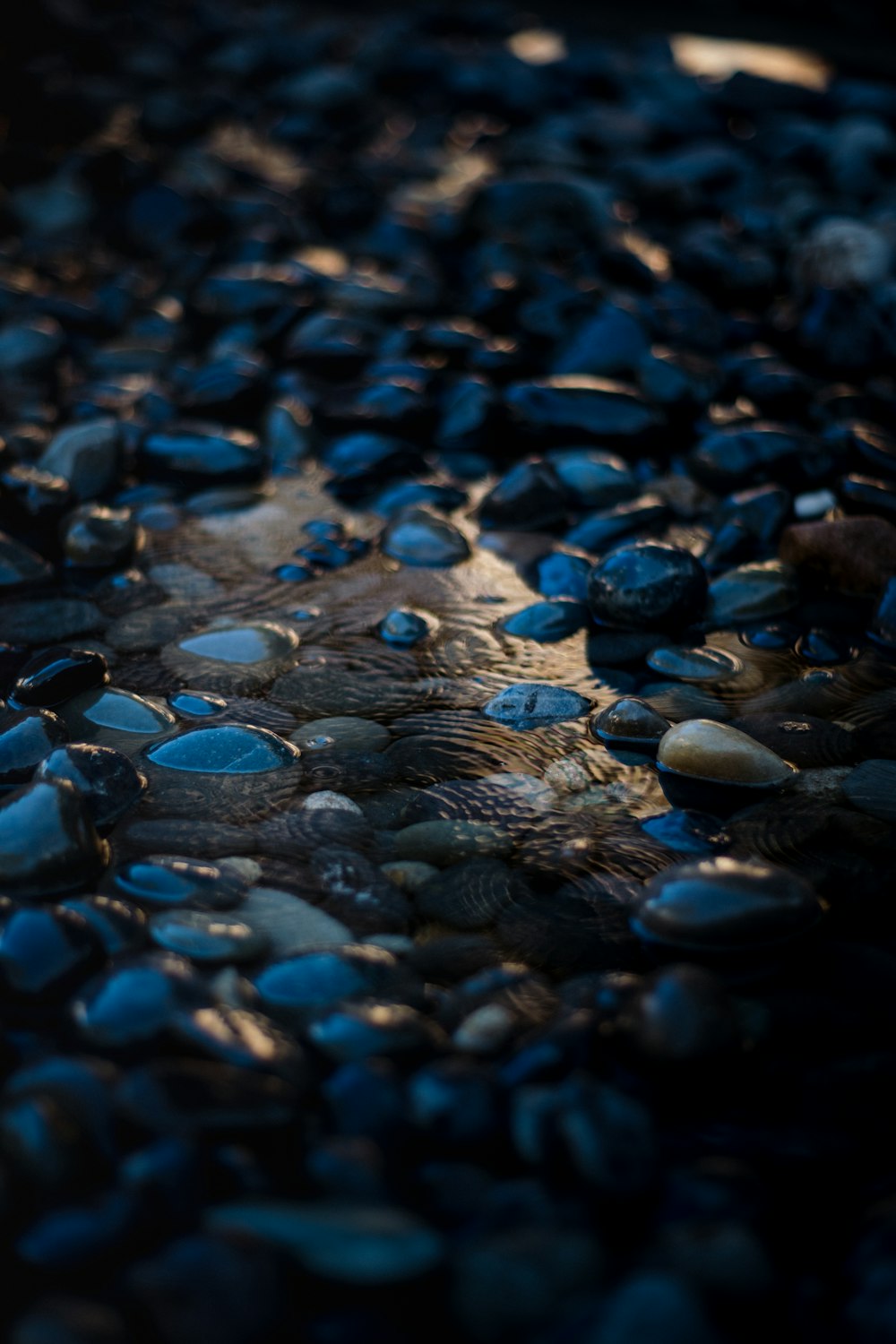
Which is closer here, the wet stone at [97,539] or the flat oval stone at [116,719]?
the flat oval stone at [116,719]

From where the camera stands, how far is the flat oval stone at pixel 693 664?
1.87 m

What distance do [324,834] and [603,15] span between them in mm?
7470

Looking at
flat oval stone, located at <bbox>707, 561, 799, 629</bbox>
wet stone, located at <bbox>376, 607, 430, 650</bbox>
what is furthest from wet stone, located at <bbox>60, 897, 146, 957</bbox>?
flat oval stone, located at <bbox>707, 561, 799, 629</bbox>

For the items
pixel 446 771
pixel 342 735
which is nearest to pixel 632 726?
pixel 446 771

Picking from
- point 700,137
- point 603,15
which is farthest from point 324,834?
point 603,15

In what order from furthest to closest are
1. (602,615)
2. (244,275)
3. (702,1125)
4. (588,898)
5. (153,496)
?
(244,275), (153,496), (602,615), (588,898), (702,1125)

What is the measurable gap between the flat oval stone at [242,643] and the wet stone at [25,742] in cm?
38

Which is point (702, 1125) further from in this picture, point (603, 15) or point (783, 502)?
point (603, 15)

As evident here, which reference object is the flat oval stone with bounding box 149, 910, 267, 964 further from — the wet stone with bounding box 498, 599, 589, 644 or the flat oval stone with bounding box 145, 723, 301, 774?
the wet stone with bounding box 498, 599, 589, 644

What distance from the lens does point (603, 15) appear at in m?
7.29


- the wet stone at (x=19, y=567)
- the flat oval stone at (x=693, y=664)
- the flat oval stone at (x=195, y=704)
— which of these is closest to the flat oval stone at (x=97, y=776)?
the flat oval stone at (x=195, y=704)

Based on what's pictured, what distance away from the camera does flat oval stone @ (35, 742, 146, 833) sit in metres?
1.47

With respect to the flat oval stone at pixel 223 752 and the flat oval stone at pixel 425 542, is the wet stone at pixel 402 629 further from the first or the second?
the flat oval stone at pixel 223 752

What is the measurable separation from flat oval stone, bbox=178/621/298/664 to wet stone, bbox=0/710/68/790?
0.38 metres
